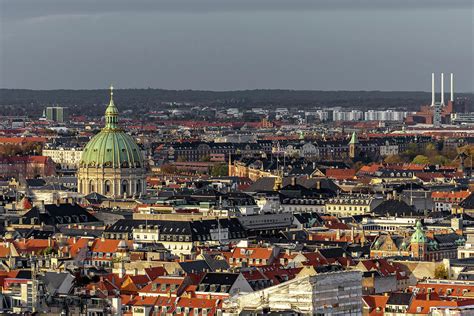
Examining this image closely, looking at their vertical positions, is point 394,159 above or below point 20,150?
below

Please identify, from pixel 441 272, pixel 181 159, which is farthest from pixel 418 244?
pixel 181 159

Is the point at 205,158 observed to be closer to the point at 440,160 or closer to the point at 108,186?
the point at 440,160

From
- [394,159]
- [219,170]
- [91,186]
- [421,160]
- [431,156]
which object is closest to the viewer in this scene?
[91,186]

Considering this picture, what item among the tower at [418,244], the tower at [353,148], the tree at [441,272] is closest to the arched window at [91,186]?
the tower at [418,244]

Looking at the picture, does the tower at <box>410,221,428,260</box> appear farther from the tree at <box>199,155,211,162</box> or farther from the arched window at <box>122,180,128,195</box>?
the tree at <box>199,155,211,162</box>

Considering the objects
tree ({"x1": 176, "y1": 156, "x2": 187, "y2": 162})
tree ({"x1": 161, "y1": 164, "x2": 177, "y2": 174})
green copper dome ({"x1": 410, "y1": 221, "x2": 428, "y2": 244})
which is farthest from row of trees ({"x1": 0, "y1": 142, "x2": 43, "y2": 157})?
green copper dome ({"x1": 410, "y1": 221, "x2": 428, "y2": 244})

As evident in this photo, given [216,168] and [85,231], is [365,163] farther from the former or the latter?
[85,231]
